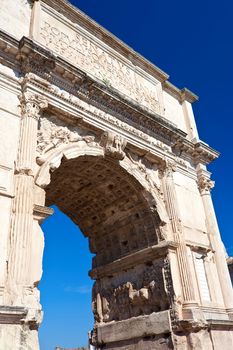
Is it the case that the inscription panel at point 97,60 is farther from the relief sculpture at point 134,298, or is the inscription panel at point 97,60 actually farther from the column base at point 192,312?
the column base at point 192,312

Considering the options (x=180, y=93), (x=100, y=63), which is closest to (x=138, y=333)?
(x=100, y=63)

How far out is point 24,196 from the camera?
6.35 m

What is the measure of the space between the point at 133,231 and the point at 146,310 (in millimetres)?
2086

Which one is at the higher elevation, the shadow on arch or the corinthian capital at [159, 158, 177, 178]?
the corinthian capital at [159, 158, 177, 178]

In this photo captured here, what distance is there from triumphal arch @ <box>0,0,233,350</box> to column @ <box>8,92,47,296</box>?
0.02 m

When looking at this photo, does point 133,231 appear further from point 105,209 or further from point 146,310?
point 146,310

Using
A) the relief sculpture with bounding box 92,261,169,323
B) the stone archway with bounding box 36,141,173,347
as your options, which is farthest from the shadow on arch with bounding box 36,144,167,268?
the relief sculpture with bounding box 92,261,169,323

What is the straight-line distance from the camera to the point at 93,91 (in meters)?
8.94

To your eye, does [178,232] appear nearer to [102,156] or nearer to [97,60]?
[102,156]

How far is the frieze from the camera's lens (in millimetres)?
9234

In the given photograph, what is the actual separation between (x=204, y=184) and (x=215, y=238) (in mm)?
1753

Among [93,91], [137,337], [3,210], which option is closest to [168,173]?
[93,91]

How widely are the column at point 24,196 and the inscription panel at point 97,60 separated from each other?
236cm

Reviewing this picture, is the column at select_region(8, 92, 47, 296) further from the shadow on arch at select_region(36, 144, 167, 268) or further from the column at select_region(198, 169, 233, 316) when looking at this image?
the column at select_region(198, 169, 233, 316)
